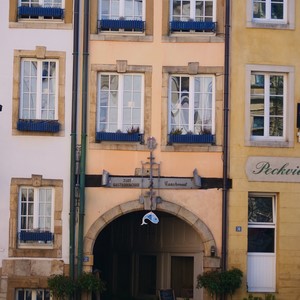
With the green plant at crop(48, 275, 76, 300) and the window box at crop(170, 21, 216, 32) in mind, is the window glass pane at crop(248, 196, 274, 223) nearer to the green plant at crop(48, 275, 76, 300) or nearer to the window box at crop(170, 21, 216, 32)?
the window box at crop(170, 21, 216, 32)

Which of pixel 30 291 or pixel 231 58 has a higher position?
pixel 231 58

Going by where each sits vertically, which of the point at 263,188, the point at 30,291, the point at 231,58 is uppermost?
the point at 231,58

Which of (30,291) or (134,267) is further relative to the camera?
(134,267)

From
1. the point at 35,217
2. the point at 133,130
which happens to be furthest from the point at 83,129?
the point at 35,217

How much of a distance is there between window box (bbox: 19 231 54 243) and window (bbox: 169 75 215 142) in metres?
3.30

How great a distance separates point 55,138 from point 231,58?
395cm

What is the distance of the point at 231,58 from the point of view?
24.2 meters

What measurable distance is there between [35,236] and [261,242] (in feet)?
15.3

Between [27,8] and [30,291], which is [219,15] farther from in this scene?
[30,291]

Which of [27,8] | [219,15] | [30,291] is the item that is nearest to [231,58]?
[219,15]

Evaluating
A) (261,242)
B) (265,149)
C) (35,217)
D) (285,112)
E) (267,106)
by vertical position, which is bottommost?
(261,242)

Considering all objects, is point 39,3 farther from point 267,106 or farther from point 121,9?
point 267,106

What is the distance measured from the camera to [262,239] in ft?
80.0

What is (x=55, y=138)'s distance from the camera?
23.9m
